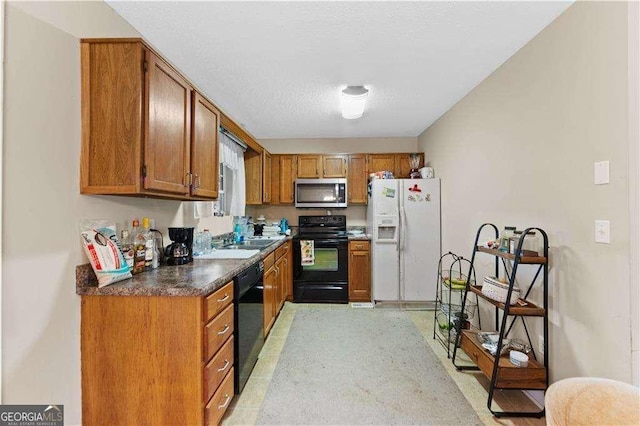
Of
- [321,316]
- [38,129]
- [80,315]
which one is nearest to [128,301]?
[80,315]

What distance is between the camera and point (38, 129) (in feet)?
4.11

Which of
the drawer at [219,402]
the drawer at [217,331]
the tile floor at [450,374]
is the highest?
the drawer at [217,331]

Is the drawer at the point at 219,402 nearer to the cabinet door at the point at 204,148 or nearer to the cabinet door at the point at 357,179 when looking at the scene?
the cabinet door at the point at 204,148

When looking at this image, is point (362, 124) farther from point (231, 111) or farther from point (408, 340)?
point (408, 340)

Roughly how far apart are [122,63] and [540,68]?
102 inches

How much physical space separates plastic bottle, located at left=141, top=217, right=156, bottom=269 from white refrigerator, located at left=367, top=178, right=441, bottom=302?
2675mm

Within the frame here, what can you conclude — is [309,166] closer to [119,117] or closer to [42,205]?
[119,117]

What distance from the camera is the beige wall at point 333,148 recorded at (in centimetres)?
452

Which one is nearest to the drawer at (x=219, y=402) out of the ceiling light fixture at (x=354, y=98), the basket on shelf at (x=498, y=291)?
the basket on shelf at (x=498, y=291)

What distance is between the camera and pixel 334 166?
14.2 ft

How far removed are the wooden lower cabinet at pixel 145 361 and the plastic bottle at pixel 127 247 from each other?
0.86 ft

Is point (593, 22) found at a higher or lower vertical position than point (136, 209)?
higher

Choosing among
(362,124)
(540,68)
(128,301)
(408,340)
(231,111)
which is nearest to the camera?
(128,301)

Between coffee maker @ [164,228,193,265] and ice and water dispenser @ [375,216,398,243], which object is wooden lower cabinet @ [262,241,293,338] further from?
ice and water dispenser @ [375,216,398,243]
